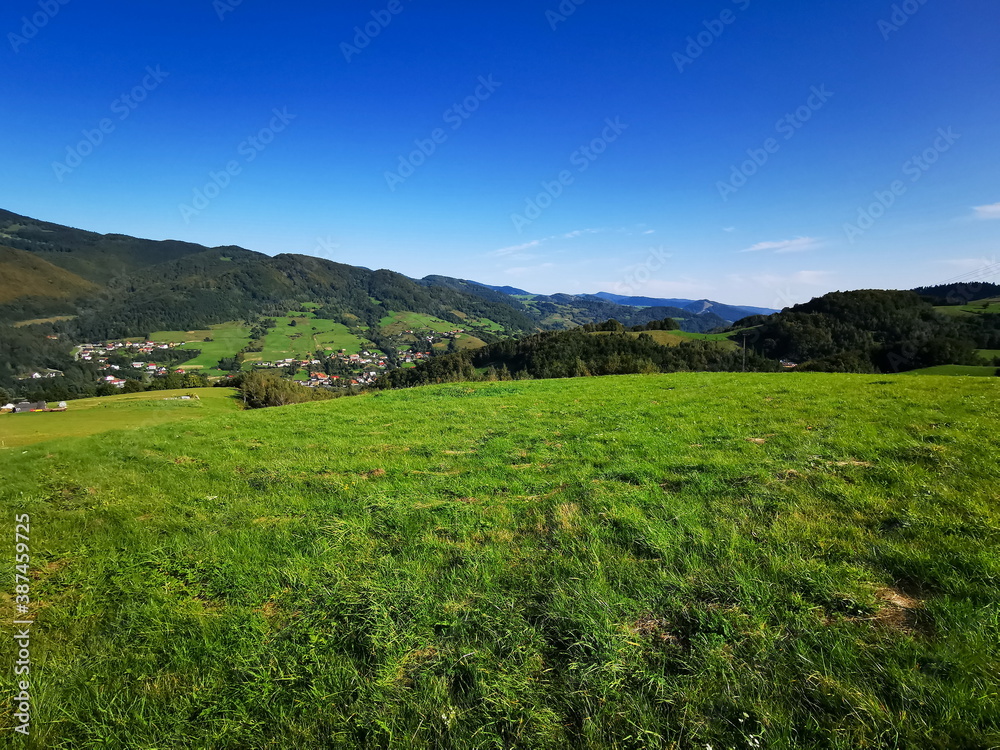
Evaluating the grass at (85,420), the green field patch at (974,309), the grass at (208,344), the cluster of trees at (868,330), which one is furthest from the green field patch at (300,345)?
the green field patch at (974,309)

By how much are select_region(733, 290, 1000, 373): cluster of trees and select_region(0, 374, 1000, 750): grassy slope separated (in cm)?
10857

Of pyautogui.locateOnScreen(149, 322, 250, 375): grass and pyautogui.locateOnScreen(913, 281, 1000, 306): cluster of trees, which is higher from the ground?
pyautogui.locateOnScreen(913, 281, 1000, 306): cluster of trees

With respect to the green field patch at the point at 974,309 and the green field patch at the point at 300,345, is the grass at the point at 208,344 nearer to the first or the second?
the green field patch at the point at 300,345

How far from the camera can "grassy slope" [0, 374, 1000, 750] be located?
2746 millimetres

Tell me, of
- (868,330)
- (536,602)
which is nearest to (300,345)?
(536,602)

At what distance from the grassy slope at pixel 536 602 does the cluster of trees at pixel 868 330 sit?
108567 millimetres

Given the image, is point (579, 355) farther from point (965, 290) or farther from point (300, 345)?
point (965, 290)

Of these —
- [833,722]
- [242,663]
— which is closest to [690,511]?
[833,722]

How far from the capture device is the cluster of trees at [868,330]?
92.7m

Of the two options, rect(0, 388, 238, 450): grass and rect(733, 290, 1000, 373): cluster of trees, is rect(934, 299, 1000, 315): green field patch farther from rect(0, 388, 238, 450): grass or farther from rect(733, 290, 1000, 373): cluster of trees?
rect(0, 388, 238, 450): grass

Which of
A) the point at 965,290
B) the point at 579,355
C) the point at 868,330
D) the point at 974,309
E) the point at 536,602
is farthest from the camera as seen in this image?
the point at 965,290

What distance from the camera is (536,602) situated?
3936mm

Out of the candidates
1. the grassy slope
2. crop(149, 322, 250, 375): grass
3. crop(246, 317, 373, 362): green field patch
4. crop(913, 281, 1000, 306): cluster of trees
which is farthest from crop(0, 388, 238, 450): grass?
crop(913, 281, 1000, 306): cluster of trees

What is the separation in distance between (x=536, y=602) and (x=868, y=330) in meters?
162
